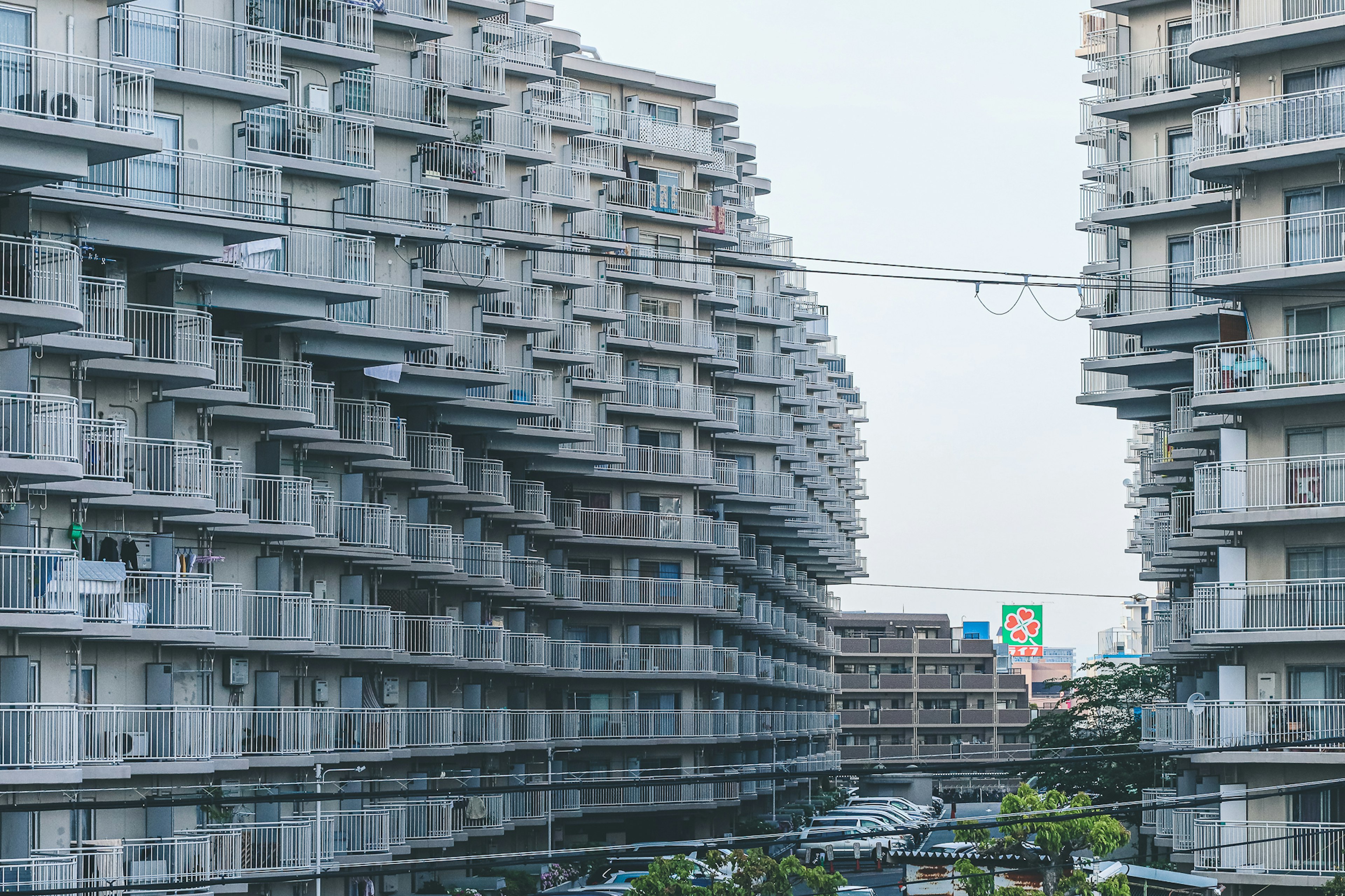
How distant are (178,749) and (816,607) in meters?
90.3

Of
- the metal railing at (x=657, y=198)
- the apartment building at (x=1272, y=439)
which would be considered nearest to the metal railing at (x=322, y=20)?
the apartment building at (x=1272, y=439)

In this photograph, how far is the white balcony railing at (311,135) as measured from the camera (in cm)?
6072

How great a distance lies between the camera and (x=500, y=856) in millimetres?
25031

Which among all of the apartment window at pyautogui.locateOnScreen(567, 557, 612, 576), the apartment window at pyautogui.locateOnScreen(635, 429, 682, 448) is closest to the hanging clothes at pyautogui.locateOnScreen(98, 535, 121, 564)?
the apartment window at pyautogui.locateOnScreen(567, 557, 612, 576)

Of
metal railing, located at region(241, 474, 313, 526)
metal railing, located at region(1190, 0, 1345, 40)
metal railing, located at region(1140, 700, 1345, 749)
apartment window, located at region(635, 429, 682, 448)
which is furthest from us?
apartment window, located at region(635, 429, 682, 448)

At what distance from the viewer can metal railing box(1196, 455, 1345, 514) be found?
5425cm

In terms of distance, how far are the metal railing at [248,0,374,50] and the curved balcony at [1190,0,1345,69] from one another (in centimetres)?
2462

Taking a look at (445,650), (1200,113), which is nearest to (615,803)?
(445,650)

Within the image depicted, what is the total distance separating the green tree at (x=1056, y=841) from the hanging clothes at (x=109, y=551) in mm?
20771

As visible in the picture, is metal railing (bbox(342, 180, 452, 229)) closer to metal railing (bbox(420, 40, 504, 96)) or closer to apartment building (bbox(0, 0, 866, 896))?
apartment building (bbox(0, 0, 866, 896))

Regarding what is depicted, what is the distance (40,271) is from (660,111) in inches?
2455

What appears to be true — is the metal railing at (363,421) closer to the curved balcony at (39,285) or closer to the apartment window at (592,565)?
the curved balcony at (39,285)

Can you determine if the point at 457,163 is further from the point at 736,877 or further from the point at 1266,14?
the point at 1266,14

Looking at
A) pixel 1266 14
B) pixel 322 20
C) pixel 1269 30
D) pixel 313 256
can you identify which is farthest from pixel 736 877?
pixel 322 20
